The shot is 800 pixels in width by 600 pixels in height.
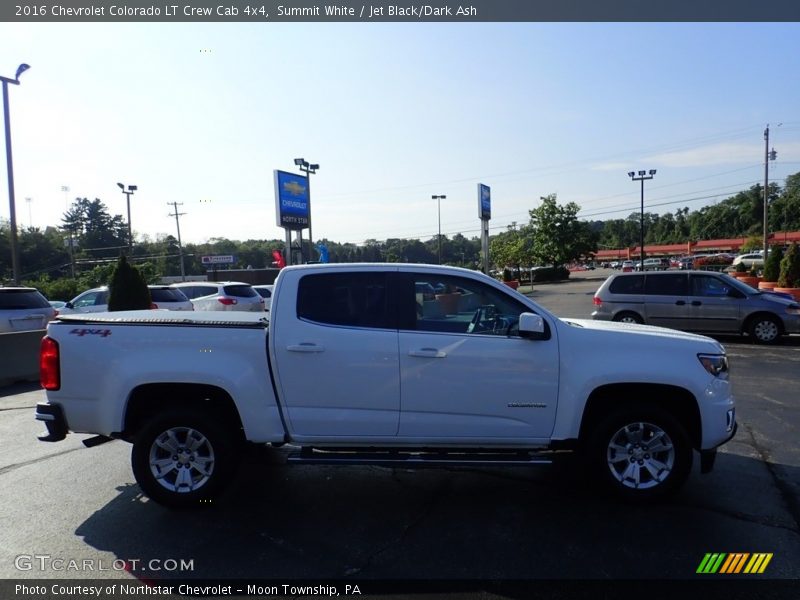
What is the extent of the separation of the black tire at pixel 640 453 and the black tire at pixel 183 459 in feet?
9.60

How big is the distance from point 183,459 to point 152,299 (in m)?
12.6

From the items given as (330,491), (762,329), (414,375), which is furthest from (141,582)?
(762,329)

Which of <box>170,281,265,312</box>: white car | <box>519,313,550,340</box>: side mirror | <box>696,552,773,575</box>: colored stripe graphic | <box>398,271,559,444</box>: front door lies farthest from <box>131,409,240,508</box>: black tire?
<box>170,281,265,312</box>: white car

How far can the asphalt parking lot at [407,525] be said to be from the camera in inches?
140

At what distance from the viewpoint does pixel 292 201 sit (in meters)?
28.0

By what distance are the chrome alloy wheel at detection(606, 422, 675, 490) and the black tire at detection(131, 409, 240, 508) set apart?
305cm

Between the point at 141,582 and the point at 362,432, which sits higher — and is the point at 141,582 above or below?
below

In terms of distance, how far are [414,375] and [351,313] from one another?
0.72m

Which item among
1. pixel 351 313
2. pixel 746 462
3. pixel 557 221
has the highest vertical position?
pixel 557 221

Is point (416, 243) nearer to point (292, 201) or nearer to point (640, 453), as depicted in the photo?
point (292, 201)

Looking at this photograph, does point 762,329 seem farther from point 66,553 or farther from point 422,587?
point 66,553

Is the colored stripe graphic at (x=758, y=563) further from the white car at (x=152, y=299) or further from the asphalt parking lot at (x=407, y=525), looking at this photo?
the white car at (x=152, y=299)

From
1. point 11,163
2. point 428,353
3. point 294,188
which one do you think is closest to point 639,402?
point 428,353

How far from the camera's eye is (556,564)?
3.59 metres
